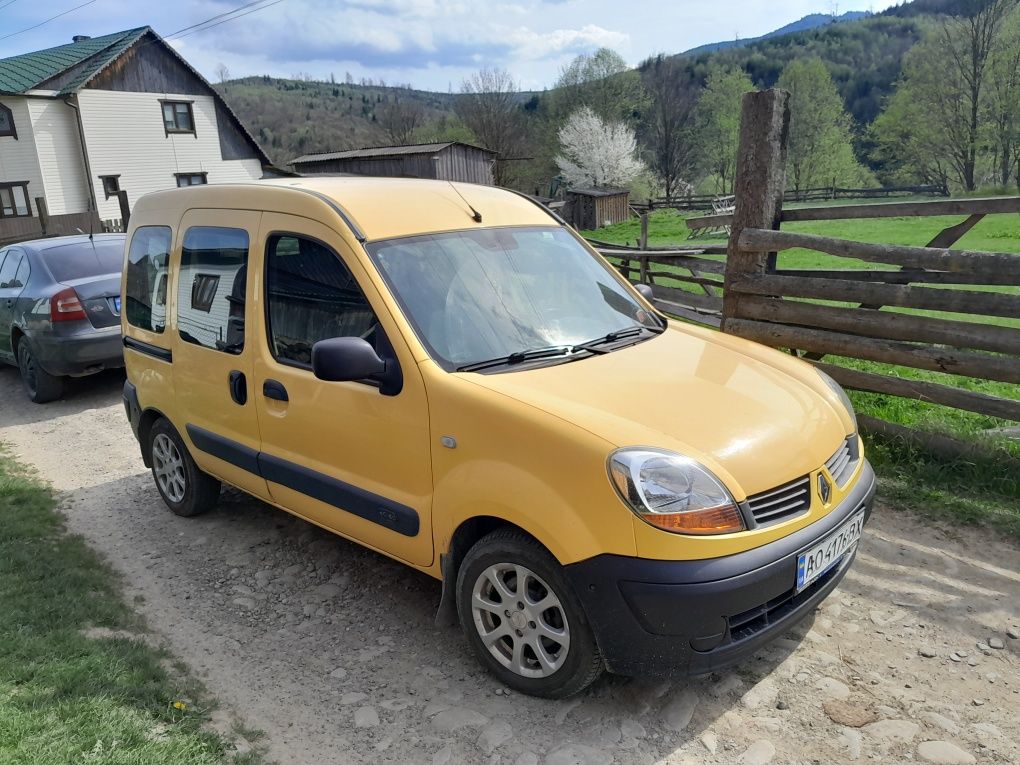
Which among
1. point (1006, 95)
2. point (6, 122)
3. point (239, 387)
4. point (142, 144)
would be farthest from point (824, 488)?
point (1006, 95)

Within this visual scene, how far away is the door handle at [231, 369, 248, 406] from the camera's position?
13.5ft

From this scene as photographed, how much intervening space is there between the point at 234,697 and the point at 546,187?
70475mm

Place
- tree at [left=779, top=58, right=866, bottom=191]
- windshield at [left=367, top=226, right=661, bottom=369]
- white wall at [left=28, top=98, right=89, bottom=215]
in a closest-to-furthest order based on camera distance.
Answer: windshield at [left=367, top=226, right=661, bottom=369]
white wall at [left=28, top=98, right=89, bottom=215]
tree at [left=779, top=58, right=866, bottom=191]

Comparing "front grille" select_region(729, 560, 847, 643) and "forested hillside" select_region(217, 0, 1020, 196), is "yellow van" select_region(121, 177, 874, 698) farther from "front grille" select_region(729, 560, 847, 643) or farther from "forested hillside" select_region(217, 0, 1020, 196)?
"forested hillside" select_region(217, 0, 1020, 196)

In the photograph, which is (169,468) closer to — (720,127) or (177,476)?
(177,476)

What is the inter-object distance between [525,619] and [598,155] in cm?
6688

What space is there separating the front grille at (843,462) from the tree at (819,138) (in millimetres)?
63255

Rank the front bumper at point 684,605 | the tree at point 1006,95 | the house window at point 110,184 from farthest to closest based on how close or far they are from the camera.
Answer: the tree at point 1006,95
the house window at point 110,184
the front bumper at point 684,605

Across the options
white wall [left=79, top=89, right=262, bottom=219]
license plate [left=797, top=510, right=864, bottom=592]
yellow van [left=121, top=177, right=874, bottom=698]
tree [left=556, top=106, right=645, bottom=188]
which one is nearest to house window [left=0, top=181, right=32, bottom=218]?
white wall [left=79, top=89, right=262, bottom=219]

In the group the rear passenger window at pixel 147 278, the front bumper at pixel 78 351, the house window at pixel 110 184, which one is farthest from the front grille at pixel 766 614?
the house window at pixel 110 184

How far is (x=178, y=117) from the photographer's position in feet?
129

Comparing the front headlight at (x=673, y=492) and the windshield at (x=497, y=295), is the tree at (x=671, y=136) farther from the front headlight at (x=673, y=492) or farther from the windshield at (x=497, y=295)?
the front headlight at (x=673, y=492)

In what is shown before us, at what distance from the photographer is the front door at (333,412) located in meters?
3.29

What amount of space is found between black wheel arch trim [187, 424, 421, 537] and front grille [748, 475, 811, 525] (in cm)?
145
